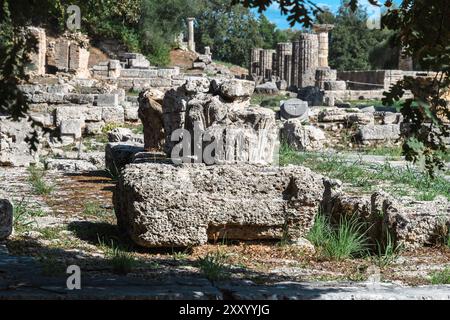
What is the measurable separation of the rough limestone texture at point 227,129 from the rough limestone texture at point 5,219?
194 cm

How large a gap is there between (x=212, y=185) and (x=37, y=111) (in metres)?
15.2

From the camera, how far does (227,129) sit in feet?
26.5

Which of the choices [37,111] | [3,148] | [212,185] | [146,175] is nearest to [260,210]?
[212,185]

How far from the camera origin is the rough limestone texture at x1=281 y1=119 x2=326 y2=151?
56.0 feet

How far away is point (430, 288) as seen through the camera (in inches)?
209

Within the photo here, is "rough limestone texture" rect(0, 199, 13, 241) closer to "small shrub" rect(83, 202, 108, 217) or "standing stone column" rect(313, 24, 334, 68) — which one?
"small shrub" rect(83, 202, 108, 217)

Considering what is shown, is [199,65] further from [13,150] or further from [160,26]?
[13,150]

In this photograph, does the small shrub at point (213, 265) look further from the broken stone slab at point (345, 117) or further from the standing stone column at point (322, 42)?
the standing stone column at point (322, 42)

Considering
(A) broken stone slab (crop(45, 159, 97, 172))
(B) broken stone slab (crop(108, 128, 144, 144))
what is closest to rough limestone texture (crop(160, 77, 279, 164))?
(A) broken stone slab (crop(45, 159, 97, 172))

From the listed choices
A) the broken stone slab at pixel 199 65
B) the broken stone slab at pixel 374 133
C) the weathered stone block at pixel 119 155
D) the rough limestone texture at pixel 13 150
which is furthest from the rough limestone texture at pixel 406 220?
the broken stone slab at pixel 199 65

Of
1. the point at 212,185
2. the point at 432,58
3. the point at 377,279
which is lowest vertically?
the point at 377,279

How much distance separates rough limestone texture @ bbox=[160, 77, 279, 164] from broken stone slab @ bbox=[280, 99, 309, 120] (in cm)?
1022

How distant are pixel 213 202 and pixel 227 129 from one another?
5.24 feet

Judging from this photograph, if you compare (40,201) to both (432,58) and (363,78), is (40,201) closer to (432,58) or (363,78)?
(432,58)
